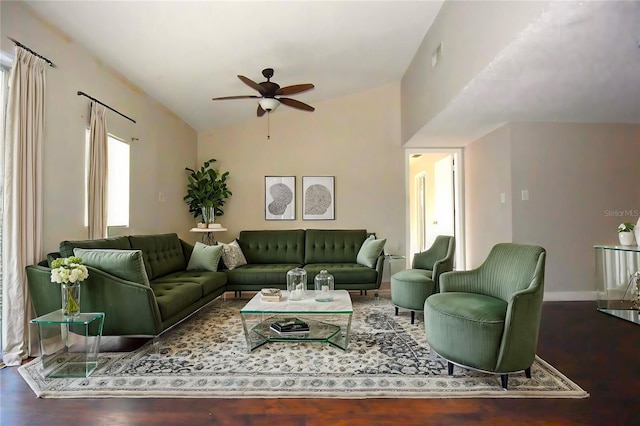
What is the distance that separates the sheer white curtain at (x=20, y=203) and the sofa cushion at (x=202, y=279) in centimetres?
117

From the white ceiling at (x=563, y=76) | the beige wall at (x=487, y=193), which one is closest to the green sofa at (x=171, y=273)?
the beige wall at (x=487, y=193)

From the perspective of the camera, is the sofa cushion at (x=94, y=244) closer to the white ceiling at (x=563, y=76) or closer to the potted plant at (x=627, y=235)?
the white ceiling at (x=563, y=76)

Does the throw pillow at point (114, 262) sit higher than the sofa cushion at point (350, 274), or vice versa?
the throw pillow at point (114, 262)

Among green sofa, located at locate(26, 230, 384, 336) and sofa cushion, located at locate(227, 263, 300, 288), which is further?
sofa cushion, located at locate(227, 263, 300, 288)

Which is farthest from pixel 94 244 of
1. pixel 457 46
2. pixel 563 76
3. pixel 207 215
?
pixel 563 76

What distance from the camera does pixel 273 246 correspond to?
5.44 metres

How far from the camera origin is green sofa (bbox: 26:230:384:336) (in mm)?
2756

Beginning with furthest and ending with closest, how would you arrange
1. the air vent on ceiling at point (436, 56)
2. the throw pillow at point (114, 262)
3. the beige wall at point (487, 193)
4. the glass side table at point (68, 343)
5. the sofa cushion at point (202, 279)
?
the beige wall at point (487, 193) < the air vent on ceiling at point (436, 56) < the sofa cushion at point (202, 279) < the throw pillow at point (114, 262) < the glass side table at point (68, 343)

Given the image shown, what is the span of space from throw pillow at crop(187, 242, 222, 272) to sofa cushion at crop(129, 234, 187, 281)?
0.16 meters

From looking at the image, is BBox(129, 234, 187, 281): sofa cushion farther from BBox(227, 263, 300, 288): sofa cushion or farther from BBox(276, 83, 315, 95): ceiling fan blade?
BBox(276, 83, 315, 95): ceiling fan blade

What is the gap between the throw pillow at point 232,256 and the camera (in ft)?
15.6

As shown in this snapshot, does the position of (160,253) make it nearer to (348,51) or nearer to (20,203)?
(20,203)

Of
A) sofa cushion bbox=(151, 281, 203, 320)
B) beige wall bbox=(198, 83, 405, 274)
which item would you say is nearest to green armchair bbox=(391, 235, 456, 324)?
beige wall bbox=(198, 83, 405, 274)

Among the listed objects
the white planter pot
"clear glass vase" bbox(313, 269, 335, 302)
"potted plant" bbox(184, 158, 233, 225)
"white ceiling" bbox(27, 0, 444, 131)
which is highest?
"white ceiling" bbox(27, 0, 444, 131)
